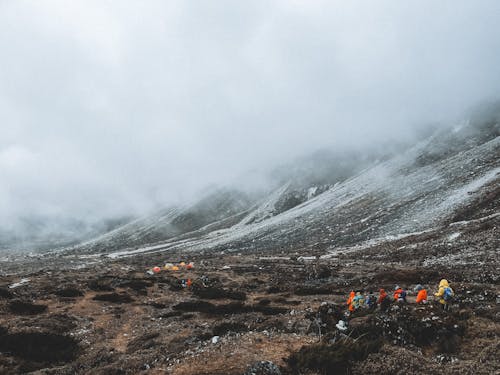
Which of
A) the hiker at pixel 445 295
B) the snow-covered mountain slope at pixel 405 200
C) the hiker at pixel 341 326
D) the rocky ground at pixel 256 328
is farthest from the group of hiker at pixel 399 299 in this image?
the snow-covered mountain slope at pixel 405 200

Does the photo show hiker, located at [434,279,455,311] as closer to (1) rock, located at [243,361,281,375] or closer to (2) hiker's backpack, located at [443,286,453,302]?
(2) hiker's backpack, located at [443,286,453,302]

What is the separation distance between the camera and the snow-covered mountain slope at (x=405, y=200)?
221 feet

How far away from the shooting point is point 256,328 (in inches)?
719

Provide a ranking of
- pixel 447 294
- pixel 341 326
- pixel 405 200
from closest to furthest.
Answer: pixel 341 326
pixel 447 294
pixel 405 200

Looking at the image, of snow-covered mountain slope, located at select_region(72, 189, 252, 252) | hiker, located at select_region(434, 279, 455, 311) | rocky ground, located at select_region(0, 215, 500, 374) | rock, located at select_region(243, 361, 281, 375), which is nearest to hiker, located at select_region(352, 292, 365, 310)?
rocky ground, located at select_region(0, 215, 500, 374)

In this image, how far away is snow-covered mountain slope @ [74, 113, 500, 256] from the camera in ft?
221

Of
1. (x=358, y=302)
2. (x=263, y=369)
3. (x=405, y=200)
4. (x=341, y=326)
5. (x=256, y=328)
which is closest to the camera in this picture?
(x=263, y=369)

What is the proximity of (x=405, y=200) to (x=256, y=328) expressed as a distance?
250 ft

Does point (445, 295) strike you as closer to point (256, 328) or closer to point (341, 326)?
point (341, 326)

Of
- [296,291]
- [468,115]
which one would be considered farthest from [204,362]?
[468,115]

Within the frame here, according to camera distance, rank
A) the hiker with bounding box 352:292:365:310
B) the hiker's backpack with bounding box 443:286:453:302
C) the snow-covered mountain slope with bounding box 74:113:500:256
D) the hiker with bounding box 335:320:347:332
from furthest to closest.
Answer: the snow-covered mountain slope with bounding box 74:113:500:256 < the hiker with bounding box 352:292:365:310 < the hiker's backpack with bounding box 443:286:453:302 < the hiker with bounding box 335:320:347:332

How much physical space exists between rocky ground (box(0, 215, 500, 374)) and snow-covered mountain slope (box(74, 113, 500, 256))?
31.3 m

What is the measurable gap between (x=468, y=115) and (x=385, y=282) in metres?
159

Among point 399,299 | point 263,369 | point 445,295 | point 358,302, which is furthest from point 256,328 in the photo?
point 445,295
